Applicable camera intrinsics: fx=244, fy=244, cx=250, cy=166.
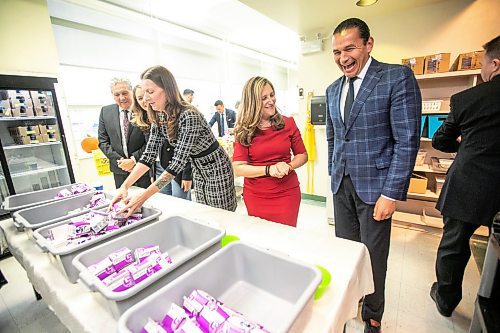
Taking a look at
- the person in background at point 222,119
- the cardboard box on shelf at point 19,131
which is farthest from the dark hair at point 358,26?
the person in background at point 222,119

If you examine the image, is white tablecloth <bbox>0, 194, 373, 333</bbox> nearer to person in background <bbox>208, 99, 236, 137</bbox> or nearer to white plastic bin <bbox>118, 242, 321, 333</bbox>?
white plastic bin <bbox>118, 242, 321, 333</bbox>

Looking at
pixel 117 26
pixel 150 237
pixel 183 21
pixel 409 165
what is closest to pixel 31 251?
pixel 150 237

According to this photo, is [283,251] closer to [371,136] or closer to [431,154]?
[371,136]

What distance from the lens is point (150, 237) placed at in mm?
1004

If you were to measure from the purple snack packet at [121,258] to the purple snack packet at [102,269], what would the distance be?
0.5 inches

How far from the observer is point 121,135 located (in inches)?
86.1

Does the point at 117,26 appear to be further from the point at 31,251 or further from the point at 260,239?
the point at 260,239

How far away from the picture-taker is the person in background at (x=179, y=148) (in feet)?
4.19

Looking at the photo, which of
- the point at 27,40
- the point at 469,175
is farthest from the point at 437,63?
the point at 27,40

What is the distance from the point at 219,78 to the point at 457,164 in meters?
4.91

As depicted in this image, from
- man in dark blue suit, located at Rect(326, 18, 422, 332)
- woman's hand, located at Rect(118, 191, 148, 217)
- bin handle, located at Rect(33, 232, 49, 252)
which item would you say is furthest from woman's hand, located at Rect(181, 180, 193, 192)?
man in dark blue suit, located at Rect(326, 18, 422, 332)

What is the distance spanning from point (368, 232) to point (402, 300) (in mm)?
834

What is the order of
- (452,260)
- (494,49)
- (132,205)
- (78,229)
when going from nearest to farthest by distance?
(78,229), (132,205), (494,49), (452,260)

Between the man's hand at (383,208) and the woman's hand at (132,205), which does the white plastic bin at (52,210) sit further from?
the man's hand at (383,208)
